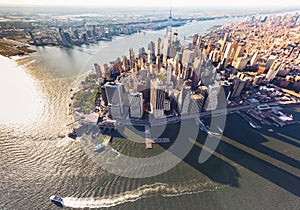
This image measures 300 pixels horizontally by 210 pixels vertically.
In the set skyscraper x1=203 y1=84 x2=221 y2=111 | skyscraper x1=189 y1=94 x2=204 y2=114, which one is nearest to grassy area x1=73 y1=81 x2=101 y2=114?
skyscraper x1=189 y1=94 x2=204 y2=114

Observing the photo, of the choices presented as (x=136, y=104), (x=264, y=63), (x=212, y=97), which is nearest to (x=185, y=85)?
(x=212, y=97)

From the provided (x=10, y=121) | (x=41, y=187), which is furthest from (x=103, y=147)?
(x=10, y=121)

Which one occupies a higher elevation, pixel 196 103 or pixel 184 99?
pixel 184 99

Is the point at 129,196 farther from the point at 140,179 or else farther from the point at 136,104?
the point at 136,104

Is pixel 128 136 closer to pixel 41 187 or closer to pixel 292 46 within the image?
pixel 41 187

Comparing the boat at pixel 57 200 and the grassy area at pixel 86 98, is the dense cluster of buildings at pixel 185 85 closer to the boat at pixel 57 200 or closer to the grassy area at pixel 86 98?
the grassy area at pixel 86 98

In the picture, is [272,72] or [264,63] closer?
[272,72]

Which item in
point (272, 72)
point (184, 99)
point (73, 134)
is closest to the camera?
point (73, 134)
